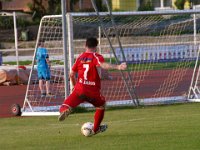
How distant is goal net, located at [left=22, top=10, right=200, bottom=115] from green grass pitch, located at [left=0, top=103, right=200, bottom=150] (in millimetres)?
2258

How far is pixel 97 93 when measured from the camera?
1389 centimetres

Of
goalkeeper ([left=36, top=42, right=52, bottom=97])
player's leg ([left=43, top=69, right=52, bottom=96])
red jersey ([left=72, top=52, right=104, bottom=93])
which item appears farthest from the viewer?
player's leg ([left=43, top=69, right=52, bottom=96])

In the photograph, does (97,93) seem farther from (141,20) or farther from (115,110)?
(141,20)

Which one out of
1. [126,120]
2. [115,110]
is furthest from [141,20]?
[126,120]

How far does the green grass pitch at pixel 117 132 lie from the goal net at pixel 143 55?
2258 millimetres

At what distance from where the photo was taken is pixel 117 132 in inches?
570

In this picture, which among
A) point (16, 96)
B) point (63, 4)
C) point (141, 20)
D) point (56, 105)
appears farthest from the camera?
point (16, 96)

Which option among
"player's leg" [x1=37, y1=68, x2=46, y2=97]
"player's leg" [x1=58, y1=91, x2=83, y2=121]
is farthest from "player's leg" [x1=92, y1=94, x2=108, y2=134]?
"player's leg" [x1=37, y1=68, x2=46, y2=97]

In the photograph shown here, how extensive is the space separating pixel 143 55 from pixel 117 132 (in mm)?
11794

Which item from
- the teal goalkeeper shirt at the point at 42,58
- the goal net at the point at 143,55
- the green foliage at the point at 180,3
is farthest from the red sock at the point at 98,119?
the green foliage at the point at 180,3

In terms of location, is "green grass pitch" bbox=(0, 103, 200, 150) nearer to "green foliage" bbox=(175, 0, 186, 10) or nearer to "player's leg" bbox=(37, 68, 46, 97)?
"player's leg" bbox=(37, 68, 46, 97)

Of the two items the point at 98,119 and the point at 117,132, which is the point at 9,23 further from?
the point at 98,119

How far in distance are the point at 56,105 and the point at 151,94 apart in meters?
4.40

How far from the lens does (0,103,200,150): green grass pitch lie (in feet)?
41.4
